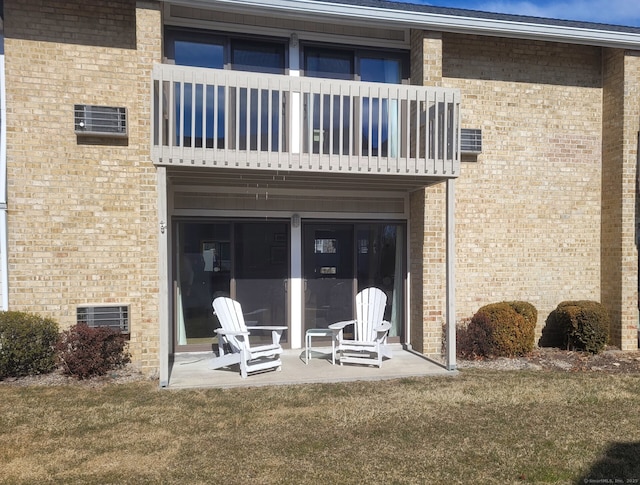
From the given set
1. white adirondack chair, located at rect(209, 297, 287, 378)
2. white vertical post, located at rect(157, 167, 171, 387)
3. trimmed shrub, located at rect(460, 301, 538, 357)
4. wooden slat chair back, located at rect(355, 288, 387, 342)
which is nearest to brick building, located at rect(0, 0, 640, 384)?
white vertical post, located at rect(157, 167, 171, 387)

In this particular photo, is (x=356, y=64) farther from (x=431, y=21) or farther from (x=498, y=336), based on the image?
(x=498, y=336)

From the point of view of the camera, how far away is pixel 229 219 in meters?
7.42

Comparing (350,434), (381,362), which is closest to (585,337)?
(381,362)

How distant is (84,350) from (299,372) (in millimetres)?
2895

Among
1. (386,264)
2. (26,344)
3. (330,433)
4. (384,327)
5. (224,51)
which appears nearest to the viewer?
(330,433)

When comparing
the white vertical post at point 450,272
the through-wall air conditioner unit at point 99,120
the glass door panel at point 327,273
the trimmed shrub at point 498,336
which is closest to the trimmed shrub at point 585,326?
the trimmed shrub at point 498,336

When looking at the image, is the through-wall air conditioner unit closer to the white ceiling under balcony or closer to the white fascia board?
the white ceiling under balcony

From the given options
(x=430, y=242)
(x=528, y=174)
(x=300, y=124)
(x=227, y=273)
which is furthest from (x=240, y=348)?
(x=528, y=174)

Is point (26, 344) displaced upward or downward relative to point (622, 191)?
downward

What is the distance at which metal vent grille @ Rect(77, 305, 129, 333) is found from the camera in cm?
659

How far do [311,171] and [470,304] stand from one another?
385 centimetres

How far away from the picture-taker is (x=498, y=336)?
23.6 feet

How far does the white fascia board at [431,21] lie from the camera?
6422 mm

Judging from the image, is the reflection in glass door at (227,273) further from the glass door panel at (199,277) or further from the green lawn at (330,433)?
the green lawn at (330,433)
